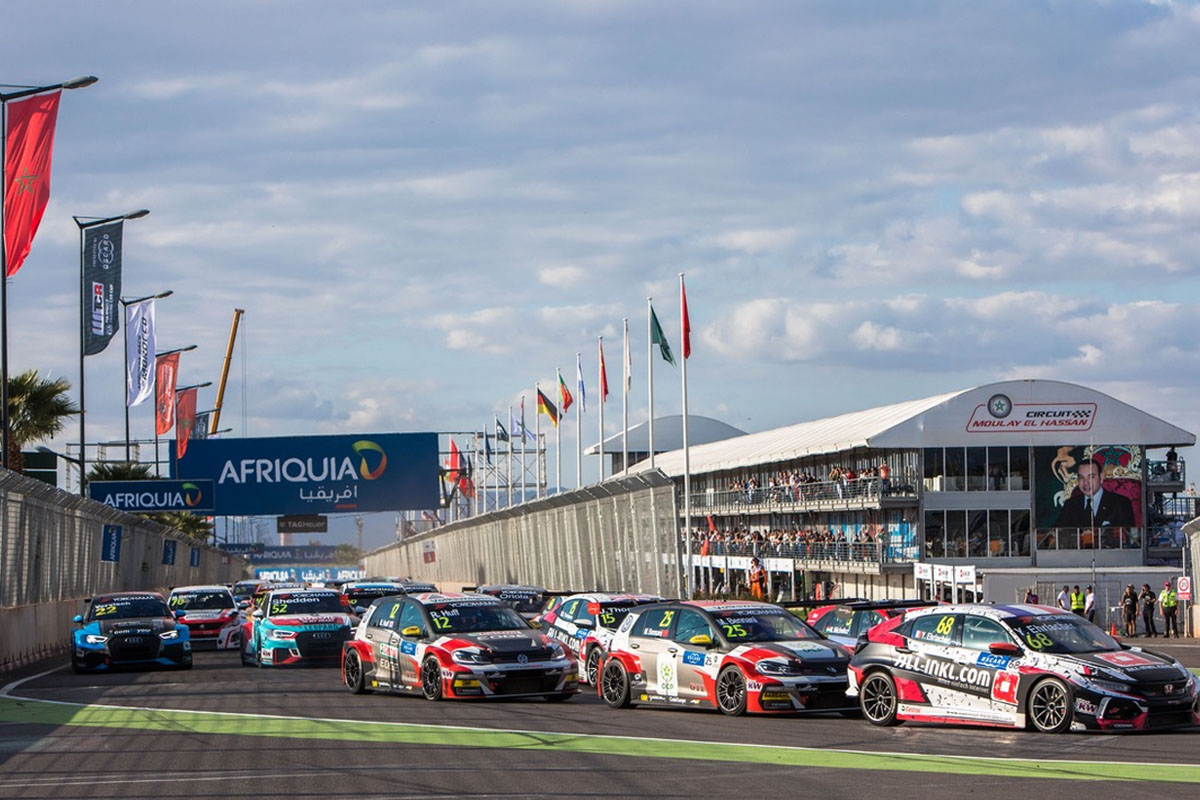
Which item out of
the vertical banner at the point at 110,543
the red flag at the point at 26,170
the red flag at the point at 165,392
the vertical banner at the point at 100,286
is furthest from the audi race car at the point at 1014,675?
the red flag at the point at 165,392

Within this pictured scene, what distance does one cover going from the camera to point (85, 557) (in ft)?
147

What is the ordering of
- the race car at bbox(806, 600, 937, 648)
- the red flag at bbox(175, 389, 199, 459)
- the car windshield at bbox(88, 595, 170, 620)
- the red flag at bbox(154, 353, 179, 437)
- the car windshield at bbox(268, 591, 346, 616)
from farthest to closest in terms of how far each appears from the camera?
1. the red flag at bbox(175, 389, 199, 459)
2. the red flag at bbox(154, 353, 179, 437)
3. the car windshield at bbox(88, 595, 170, 620)
4. the car windshield at bbox(268, 591, 346, 616)
5. the race car at bbox(806, 600, 937, 648)

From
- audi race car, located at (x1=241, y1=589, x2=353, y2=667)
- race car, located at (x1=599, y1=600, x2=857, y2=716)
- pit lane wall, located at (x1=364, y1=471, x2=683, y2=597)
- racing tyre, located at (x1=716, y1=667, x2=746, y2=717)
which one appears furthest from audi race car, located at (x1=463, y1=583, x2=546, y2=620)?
racing tyre, located at (x1=716, y1=667, x2=746, y2=717)

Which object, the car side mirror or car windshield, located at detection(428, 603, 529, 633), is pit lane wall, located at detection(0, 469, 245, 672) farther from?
the car side mirror

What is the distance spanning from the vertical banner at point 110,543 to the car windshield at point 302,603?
20.0 meters

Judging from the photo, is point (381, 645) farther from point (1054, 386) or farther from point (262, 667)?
point (1054, 386)

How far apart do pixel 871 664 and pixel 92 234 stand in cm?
2962

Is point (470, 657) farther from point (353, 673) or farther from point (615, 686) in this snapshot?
point (353, 673)

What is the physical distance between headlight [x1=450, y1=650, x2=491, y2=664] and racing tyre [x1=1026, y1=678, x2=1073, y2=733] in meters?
6.77

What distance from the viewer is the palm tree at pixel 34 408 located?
43000mm

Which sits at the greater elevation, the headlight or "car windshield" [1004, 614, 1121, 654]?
"car windshield" [1004, 614, 1121, 654]

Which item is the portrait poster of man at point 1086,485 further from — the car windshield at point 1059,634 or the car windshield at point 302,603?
the car windshield at point 1059,634

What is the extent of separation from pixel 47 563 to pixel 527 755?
27.1 m

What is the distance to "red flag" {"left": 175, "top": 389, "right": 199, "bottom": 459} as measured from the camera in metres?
61.4
